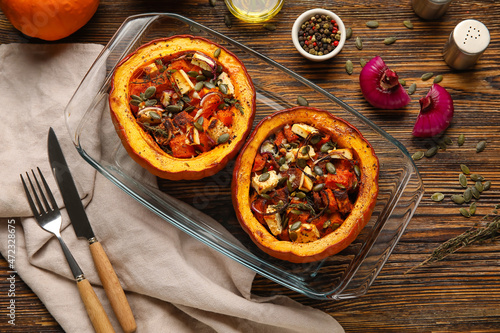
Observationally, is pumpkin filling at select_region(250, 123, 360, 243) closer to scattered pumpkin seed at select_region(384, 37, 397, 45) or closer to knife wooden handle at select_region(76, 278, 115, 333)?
scattered pumpkin seed at select_region(384, 37, 397, 45)

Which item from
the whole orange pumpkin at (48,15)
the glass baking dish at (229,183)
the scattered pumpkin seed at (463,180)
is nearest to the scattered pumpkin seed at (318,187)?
the glass baking dish at (229,183)

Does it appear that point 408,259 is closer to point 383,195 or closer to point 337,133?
point 383,195

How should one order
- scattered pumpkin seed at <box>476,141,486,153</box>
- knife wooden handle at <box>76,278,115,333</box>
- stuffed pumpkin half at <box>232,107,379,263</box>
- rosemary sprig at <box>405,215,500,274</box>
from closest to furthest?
1. stuffed pumpkin half at <box>232,107,379,263</box>
2. knife wooden handle at <box>76,278,115,333</box>
3. rosemary sprig at <box>405,215,500,274</box>
4. scattered pumpkin seed at <box>476,141,486,153</box>

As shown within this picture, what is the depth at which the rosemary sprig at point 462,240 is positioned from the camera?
6.68 feet

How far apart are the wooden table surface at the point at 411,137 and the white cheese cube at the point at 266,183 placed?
0.52 m

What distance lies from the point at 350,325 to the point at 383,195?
63 centimetres

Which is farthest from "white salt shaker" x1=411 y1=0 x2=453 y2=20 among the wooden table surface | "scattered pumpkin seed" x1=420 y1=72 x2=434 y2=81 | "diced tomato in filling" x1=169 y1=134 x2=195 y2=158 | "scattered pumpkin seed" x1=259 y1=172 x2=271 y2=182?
"diced tomato in filling" x1=169 y1=134 x2=195 y2=158

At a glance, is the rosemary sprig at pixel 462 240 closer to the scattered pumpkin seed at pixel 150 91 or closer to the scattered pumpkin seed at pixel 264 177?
the scattered pumpkin seed at pixel 264 177

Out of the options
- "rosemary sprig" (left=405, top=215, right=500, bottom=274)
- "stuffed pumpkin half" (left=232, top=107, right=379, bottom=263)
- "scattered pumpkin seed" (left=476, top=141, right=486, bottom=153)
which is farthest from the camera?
"scattered pumpkin seed" (left=476, top=141, right=486, bottom=153)

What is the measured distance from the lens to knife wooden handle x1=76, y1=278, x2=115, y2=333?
191 cm

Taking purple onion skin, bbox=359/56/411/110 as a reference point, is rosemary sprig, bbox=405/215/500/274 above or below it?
below

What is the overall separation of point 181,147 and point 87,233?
2.02ft

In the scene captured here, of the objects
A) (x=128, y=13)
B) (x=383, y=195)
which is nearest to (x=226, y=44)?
(x=128, y=13)

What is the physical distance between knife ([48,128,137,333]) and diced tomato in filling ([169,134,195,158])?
54 centimetres
